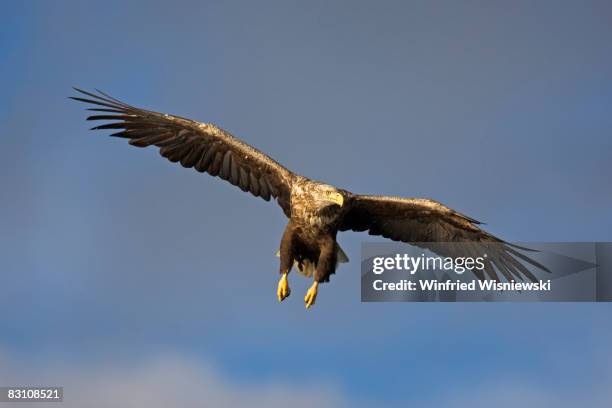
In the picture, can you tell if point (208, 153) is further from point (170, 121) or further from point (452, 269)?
point (452, 269)

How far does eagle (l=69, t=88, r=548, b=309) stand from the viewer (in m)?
40.4

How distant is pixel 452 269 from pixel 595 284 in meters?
2.29

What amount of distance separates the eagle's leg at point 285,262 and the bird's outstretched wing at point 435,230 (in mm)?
1224

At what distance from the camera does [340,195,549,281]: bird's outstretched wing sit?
4088cm

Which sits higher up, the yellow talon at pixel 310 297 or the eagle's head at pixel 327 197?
the eagle's head at pixel 327 197

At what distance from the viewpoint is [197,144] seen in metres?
41.0

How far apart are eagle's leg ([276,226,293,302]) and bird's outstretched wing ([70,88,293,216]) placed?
0.90 meters

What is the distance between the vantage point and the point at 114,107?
41156 mm

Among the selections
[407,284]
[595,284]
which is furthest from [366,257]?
[595,284]

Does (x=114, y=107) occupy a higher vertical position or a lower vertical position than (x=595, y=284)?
higher

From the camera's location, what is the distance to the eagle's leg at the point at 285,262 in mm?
39531

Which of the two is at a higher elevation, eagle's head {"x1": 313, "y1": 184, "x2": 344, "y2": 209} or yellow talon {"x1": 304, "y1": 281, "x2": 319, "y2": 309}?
eagle's head {"x1": 313, "y1": 184, "x2": 344, "y2": 209}

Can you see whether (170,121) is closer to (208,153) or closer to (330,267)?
(208,153)

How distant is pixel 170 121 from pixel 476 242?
510 centimetres
